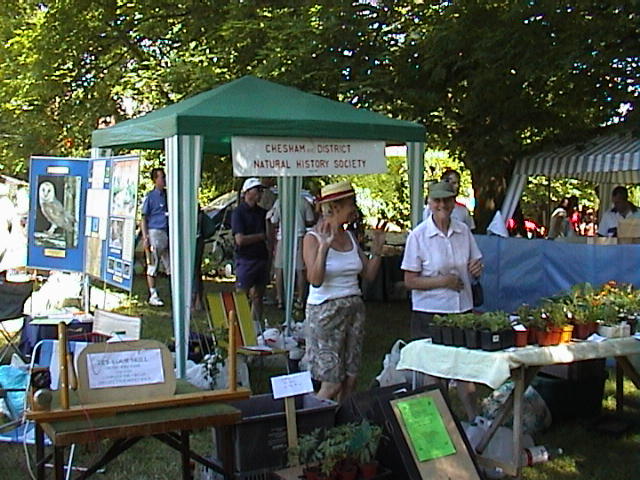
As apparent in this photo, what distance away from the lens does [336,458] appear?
3609mm

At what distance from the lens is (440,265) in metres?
4.95

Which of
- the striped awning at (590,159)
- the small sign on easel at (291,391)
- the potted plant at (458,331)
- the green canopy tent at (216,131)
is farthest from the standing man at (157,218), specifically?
the small sign on easel at (291,391)

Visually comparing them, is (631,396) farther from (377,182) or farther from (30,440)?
(377,182)

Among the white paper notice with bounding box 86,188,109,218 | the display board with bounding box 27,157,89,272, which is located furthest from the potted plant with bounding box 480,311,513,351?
the display board with bounding box 27,157,89,272

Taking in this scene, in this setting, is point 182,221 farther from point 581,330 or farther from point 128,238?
point 581,330

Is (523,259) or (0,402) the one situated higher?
(523,259)

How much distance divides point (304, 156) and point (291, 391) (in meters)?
2.97

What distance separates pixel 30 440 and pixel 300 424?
2034mm

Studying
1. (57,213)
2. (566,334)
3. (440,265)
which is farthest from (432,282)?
(57,213)

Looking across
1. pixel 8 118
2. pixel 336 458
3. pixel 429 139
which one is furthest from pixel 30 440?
pixel 8 118

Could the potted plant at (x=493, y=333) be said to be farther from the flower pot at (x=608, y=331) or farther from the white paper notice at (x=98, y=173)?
the white paper notice at (x=98, y=173)

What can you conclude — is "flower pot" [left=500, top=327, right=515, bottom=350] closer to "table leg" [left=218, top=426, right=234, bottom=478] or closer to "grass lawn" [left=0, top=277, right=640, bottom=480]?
"grass lawn" [left=0, top=277, right=640, bottom=480]

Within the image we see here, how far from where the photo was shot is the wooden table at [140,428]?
3154 millimetres

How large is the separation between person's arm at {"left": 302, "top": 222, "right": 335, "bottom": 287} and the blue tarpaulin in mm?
3779
